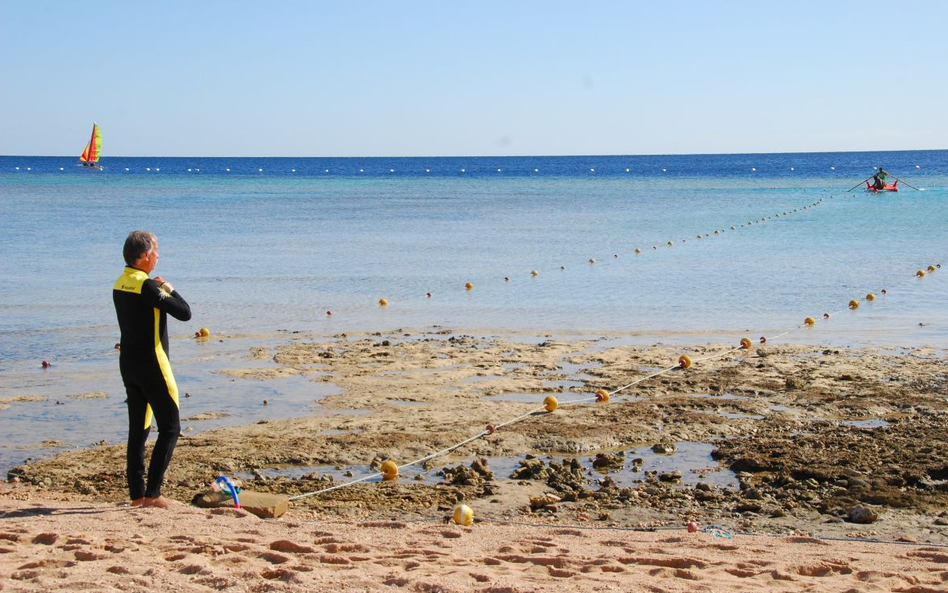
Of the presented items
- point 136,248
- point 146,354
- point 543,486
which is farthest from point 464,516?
point 136,248

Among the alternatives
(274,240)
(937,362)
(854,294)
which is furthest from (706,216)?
(937,362)

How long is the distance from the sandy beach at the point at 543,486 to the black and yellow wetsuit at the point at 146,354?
1.68 ft

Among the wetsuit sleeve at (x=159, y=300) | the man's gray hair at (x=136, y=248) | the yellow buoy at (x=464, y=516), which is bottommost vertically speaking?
the yellow buoy at (x=464, y=516)

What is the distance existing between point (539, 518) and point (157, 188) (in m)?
64.2

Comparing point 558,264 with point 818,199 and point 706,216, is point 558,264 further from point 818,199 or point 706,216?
point 818,199

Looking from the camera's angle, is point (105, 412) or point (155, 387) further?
point (105, 412)

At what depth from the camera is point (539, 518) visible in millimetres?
7070

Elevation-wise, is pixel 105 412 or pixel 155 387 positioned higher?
pixel 155 387

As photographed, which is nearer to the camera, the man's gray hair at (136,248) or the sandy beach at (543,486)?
the sandy beach at (543,486)

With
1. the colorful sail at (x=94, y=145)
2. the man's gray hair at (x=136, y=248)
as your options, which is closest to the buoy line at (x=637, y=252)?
the man's gray hair at (x=136, y=248)

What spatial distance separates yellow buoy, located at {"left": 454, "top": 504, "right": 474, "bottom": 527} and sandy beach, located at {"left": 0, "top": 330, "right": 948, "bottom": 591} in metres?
0.13

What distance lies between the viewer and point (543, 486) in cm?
781

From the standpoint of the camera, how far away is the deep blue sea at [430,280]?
A: 41.5 ft

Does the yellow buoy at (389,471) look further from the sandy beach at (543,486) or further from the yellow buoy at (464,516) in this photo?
the yellow buoy at (464,516)
